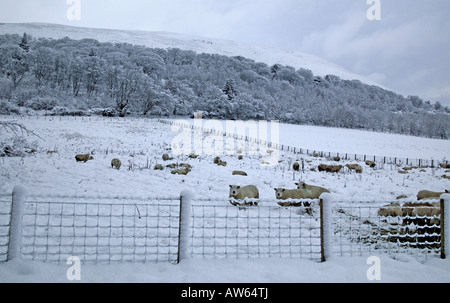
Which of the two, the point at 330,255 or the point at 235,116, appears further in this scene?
the point at 235,116

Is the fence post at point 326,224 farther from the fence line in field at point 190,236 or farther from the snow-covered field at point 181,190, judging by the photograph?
the snow-covered field at point 181,190

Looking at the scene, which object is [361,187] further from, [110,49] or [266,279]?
[110,49]

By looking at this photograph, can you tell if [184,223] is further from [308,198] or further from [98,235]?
[308,198]

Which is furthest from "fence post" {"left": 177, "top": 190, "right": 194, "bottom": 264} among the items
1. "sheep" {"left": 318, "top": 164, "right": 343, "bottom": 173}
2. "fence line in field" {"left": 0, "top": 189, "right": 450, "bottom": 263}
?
"sheep" {"left": 318, "top": 164, "right": 343, "bottom": 173}

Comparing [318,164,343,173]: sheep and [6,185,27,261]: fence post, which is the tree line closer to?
[318,164,343,173]: sheep

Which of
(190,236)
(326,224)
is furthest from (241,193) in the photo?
(326,224)

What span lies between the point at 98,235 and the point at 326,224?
4.37 metres

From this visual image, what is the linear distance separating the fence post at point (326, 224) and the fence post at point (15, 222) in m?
5.05

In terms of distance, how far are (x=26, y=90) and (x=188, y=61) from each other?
72.1 m

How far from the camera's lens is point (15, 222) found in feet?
14.3

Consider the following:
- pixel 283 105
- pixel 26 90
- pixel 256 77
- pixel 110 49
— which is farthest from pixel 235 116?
pixel 110 49

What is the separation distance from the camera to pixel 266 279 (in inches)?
166

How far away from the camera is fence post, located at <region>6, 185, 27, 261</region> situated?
4.36 meters

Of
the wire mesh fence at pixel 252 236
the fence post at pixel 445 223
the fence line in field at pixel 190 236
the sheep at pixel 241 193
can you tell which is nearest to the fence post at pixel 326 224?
the fence line in field at pixel 190 236
